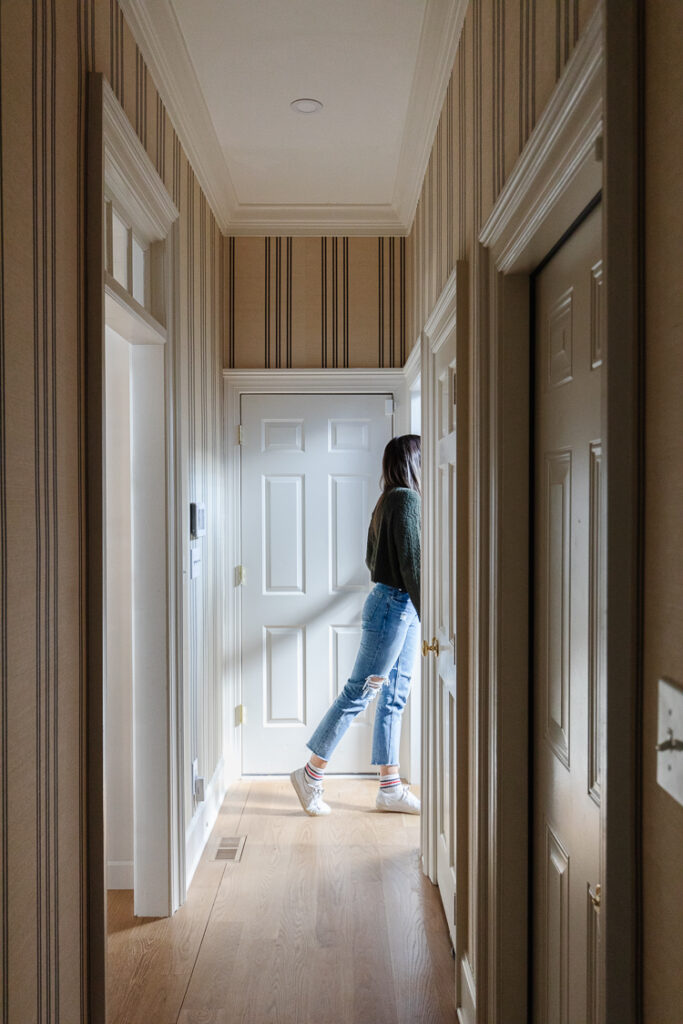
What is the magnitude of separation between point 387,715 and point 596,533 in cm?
240

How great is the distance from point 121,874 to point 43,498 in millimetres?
1870

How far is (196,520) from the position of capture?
2.85m

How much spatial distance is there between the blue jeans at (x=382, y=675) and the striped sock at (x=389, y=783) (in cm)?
6

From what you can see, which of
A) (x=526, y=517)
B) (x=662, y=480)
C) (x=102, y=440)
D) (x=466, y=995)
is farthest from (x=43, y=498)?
(x=466, y=995)

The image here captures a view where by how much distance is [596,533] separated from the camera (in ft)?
3.88

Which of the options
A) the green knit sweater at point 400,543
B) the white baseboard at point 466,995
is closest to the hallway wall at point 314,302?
the green knit sweater at point 400,543

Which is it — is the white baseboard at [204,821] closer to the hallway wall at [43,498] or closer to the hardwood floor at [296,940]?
the hardwood floor at [296,940]

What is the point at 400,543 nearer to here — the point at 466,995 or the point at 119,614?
the point at 119,614

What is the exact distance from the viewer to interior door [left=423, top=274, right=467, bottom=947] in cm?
193

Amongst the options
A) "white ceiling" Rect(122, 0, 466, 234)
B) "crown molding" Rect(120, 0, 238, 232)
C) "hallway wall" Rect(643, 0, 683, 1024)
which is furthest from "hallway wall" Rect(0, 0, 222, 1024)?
"hallway wall" Rect(643, 0, 683, 1024)

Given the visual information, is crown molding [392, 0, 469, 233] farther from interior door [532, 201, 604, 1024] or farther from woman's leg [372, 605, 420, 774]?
woman's leg [372, 605, 420, 774]

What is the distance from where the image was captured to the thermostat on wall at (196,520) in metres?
2.80

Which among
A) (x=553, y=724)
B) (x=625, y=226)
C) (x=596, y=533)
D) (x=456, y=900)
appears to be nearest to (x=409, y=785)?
(x=456, y=900)

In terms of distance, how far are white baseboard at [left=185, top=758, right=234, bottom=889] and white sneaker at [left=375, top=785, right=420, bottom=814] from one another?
2.37 ft
